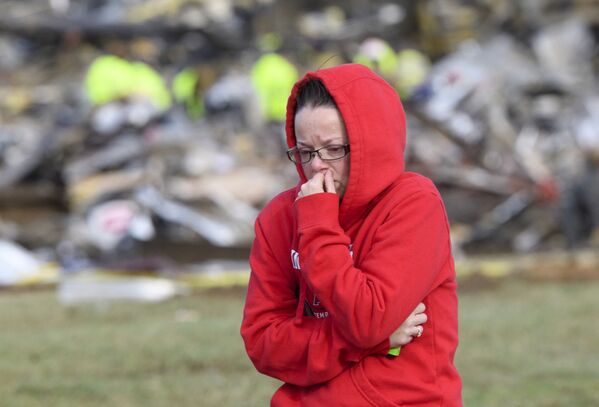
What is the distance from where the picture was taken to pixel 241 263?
14.0 meters

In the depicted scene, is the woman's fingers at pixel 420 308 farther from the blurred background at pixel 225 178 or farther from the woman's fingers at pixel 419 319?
the blurred background at pixel 225 178

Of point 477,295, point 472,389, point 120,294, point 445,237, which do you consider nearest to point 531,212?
point 477,295

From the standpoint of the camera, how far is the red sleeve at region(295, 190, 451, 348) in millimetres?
2963

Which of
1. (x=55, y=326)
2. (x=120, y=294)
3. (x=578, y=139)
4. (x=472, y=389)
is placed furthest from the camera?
(x=578, y=139)

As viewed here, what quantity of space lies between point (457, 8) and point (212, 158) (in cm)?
1784

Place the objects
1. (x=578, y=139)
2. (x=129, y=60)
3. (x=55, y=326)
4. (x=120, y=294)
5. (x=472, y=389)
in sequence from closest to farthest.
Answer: (x=472, y=389), (x=55, y=326), (x=120, y=294), (x=129, y=60), (x=578, y=139)

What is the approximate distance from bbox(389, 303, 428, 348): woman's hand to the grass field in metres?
3.27

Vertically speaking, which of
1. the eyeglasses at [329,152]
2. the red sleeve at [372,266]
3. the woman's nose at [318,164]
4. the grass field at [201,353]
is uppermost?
the eyeglasses at [329,152]

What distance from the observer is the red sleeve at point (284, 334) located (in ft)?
10.1

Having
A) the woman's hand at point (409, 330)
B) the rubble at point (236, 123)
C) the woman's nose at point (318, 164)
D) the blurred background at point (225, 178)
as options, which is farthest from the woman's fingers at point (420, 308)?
the rubble at point (236, 123)

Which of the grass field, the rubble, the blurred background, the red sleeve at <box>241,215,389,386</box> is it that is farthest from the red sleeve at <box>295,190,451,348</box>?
the rubble

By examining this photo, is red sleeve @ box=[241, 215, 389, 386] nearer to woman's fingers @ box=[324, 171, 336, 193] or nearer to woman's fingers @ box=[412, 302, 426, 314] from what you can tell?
woman's fingers @ box=[412, 302, 426, 314]

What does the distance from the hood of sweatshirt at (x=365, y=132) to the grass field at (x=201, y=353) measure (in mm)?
3347

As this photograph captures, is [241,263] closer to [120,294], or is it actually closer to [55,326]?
[120,294]
